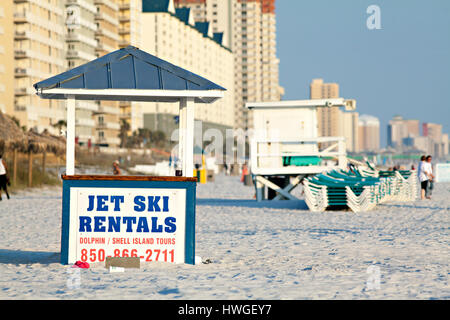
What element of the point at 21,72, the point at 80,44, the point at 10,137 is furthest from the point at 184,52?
the point at 10,137

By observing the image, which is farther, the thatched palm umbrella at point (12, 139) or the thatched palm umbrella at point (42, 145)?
the thatched palm umbrella at point (42, 145)

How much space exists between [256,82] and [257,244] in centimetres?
16977

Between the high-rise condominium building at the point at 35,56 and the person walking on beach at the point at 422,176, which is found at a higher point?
the high-rise condominium building at the point at 35,56

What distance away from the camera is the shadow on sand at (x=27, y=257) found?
968 centimetres

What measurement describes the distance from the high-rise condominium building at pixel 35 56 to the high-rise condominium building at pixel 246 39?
9080 centimetres

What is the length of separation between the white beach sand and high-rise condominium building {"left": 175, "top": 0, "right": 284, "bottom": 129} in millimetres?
162550

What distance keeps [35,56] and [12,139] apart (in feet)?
176

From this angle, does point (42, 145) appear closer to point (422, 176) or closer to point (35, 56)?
point (422, 176)

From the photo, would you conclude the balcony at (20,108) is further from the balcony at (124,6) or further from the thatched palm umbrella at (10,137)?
the thatched palm umbrella at (10,137)

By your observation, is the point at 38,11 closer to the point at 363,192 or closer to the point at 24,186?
the point at 24,186

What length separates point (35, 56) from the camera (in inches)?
3273

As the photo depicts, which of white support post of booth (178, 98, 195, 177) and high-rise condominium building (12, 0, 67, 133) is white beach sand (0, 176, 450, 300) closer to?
white support post of booth (178, 98, 195, 177)

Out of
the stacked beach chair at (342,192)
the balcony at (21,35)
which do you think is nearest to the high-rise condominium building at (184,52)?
the balcony at (21,35)

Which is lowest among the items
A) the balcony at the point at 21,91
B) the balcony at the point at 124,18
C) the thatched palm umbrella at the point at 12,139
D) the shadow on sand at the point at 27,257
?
the shadow on sand at the point at 27,257
